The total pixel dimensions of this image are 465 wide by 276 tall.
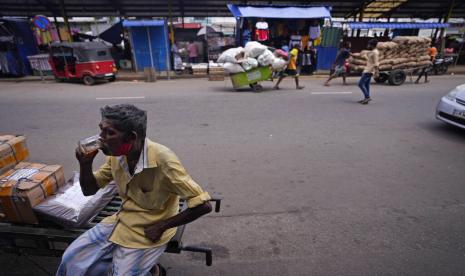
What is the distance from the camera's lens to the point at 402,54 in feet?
38.4

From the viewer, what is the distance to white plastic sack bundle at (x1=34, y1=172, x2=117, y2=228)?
2.06 meters

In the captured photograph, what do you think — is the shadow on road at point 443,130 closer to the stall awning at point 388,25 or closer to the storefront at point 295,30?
the storefront at point 295,30

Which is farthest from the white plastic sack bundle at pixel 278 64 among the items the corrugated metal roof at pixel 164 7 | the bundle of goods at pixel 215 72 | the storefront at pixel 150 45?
the storefront at pixel 150 45

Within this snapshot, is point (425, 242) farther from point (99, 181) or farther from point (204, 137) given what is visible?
point (204, 137)

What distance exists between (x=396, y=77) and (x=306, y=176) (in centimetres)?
982

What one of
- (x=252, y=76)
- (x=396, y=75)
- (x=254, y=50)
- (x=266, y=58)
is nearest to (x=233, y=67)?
(x=252, y=76)

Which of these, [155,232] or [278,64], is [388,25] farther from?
[155,232]

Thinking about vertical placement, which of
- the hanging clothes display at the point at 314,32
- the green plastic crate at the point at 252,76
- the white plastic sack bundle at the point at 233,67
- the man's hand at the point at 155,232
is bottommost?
the green plastic crate at the point at 252,76

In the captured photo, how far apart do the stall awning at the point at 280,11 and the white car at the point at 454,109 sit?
985cm

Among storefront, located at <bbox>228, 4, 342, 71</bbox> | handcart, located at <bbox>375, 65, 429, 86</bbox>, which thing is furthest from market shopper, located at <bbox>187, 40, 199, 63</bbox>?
handcart, located at <bbox>375, 65, 429, 86</bbox>

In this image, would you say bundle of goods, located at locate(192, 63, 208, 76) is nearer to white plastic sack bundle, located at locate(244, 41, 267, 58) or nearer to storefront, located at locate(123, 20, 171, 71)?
storefront, located at locate(123, 20, 171, 71)

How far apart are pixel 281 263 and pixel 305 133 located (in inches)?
138

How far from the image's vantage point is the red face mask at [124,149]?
165cm

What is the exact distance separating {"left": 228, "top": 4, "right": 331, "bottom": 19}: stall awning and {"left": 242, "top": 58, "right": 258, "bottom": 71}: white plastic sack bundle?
16.3ft
